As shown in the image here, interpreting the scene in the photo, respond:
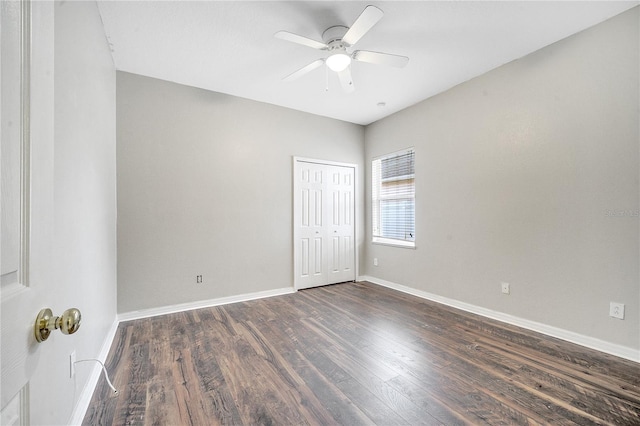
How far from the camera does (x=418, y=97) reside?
3803 mm

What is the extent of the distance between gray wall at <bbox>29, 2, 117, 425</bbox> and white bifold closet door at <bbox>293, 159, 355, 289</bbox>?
2393 mm

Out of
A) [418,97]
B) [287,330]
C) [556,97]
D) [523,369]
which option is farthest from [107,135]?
[556,97]

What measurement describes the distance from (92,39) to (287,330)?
2.90 metres

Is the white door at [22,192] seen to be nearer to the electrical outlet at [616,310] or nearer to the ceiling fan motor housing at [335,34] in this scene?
the ceiling fan motor housing at [335,34]

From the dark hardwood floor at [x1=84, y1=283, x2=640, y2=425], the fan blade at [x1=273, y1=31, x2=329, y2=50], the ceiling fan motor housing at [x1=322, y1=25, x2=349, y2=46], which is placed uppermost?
the ceiling fan motor housing at [x1=322, y1=25, x2=349, y2=46]

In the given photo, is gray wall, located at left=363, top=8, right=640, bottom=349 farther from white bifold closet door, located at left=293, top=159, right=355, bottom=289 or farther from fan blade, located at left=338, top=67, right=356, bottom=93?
fan blade, located at left=338, top=67, right=356, bottom=93

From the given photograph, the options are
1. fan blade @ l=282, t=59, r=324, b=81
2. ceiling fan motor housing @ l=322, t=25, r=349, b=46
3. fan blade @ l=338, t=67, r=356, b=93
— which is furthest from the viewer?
fan blade @ l=338, t=67, r=356, b=93

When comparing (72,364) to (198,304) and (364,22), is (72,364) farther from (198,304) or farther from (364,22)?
(364,22)

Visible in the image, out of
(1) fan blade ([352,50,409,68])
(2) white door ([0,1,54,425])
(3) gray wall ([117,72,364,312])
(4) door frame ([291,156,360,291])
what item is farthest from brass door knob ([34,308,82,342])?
(4) door frame ([291,156,360,291])

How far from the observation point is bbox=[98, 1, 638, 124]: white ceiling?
7.10ft

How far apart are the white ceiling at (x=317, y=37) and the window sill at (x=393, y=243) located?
217 centimetres

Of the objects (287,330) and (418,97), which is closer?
(287,330)

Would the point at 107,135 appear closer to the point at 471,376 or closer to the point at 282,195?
the point at 282,195

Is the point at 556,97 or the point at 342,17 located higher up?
the point at 342,17
